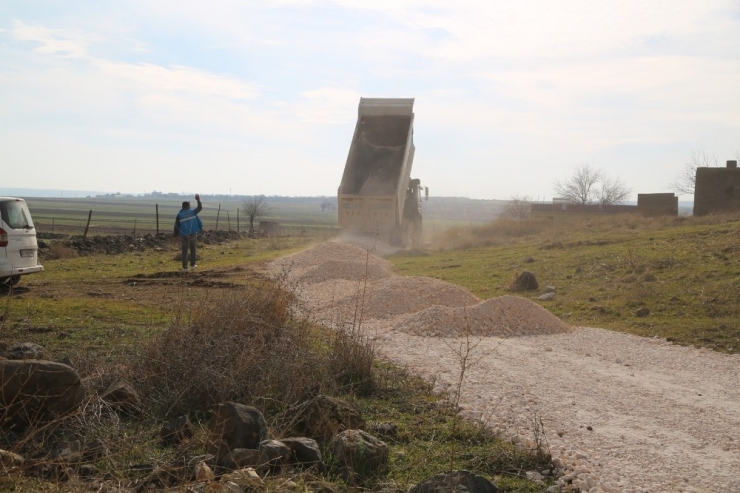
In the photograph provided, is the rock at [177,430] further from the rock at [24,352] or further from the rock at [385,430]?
the rock at [24,352]

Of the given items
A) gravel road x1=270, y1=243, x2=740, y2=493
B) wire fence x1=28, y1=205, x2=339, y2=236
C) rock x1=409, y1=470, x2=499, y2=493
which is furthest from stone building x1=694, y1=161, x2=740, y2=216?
rock x1=409, y1=470, x2=499, y2=493

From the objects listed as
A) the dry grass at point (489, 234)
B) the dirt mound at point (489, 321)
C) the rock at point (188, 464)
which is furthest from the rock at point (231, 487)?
the dry grass at point (489, 234)

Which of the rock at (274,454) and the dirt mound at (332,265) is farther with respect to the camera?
the dirt mound at (332,265)

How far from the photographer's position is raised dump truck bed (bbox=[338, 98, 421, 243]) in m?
28.8

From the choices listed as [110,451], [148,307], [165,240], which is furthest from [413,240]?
[110,451]

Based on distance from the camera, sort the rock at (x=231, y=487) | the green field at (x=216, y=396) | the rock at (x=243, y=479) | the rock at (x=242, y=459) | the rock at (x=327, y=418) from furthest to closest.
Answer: the rock at (x=327, y=418), the green field at (x=216, y=396), the rock at (x=242, y=459), the rock at (x=243, y=479), the rock at (x=231, y=487)

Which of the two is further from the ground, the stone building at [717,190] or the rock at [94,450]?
the stone building at [717,190]

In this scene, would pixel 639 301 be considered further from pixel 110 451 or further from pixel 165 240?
pixel 165 240

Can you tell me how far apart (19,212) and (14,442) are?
1078 centimetres

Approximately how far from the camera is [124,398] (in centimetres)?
725

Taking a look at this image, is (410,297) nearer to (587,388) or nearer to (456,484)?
(587,388)

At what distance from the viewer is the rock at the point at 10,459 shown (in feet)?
18.3

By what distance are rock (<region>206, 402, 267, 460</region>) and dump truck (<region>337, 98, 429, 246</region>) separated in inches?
868

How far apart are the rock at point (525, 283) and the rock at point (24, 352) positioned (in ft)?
40.2
